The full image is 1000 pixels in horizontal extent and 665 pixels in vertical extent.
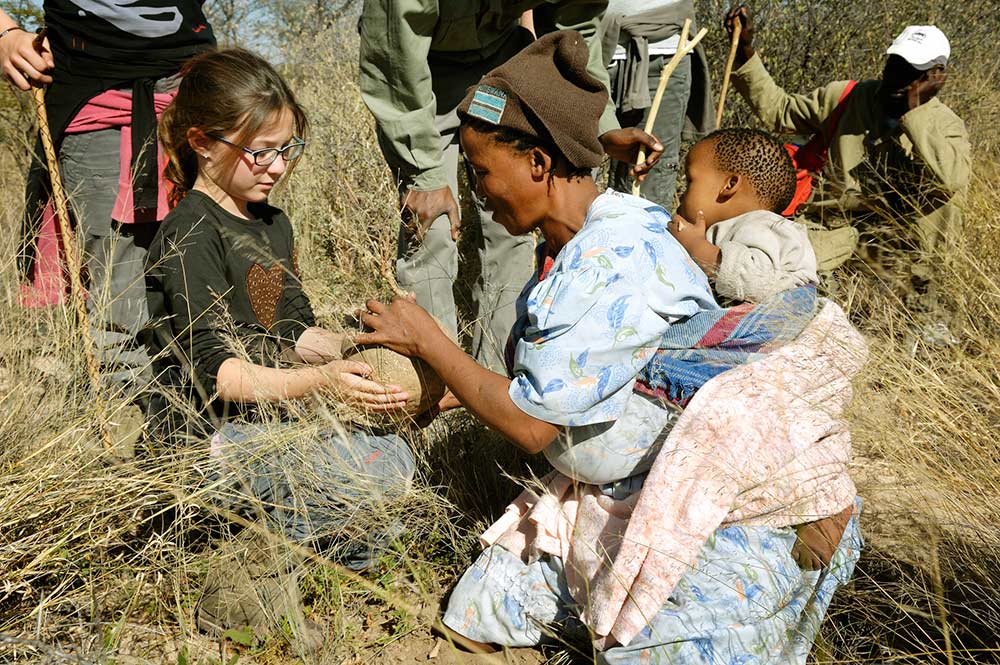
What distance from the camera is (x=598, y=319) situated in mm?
2031

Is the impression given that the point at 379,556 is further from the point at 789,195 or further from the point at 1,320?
the point at 789,195

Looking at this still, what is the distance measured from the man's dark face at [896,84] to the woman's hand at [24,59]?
4373 mm

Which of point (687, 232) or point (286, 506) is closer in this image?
point (286, 506)

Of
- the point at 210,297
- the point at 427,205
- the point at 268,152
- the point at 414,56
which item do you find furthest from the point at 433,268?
the point at 210,297

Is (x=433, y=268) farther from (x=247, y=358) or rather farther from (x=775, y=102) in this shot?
(x=775, y=102)

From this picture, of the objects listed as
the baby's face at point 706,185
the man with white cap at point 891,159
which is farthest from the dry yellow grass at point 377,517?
the man with white cap at point 891,159

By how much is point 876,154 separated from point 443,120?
291cm

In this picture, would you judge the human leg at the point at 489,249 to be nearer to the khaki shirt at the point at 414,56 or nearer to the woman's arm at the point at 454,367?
the khaki shirt at the point at 414,56

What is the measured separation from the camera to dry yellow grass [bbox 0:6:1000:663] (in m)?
2.24

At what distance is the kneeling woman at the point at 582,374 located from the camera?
206 cm

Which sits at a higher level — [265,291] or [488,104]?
[488,104]

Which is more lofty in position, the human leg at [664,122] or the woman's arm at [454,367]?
the woman's arm at [454,367]

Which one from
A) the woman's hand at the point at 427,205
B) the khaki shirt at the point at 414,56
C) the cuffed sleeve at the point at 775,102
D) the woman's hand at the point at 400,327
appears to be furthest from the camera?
the cuffed sleeve at the point at 775,102

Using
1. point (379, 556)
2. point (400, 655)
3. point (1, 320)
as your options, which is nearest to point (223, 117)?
point (1, 320)
